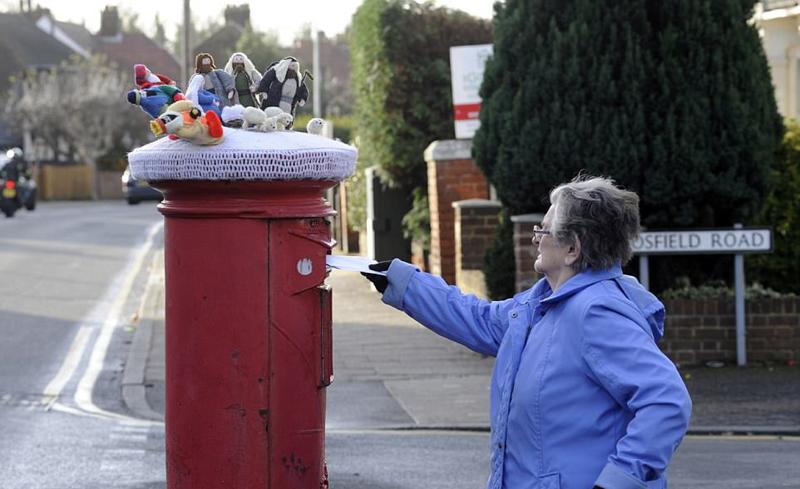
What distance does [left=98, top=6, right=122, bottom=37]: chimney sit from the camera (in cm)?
8631

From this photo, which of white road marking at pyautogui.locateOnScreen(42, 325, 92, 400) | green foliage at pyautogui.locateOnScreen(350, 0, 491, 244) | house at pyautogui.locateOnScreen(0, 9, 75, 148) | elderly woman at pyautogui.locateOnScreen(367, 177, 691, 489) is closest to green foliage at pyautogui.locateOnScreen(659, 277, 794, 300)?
white road marking at pyautogui.locateOnScreen(42, 325, 92, 400)

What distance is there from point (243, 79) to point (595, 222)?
1186 millimetres

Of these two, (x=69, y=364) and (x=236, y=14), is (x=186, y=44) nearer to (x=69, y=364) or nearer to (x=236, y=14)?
(x=69, y=364)

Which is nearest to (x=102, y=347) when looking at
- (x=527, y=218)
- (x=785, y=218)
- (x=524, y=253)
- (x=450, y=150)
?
(x=450, y=150)

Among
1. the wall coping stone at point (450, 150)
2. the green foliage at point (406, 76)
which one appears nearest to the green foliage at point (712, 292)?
the wall coping stone at point (450, 150)

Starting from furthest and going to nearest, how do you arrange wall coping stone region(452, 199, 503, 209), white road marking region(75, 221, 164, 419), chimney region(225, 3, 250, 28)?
chimney region(225, 3, 250, 28)
wall coping stone region(452, 199, 503, 209)
white road marking region(75, 221, 164, 419)

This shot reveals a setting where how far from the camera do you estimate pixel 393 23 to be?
16.2 m

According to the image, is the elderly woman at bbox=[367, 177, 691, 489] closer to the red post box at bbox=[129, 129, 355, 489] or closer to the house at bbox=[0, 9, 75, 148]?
the red post box at bbox=[129, 129, 355, 489]

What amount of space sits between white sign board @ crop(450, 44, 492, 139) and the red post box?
36.6 ft

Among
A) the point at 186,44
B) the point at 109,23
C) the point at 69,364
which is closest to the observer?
the point at 69,364

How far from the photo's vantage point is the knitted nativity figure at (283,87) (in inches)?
154

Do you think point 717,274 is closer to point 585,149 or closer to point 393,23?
point 585,149

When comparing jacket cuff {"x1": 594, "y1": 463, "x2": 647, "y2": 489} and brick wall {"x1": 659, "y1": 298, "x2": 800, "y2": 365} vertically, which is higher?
jacket cuff {"x1": 594, "y1": 463, "x2": 647, "y2": 489}

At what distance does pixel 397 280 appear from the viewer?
3.74 meters
